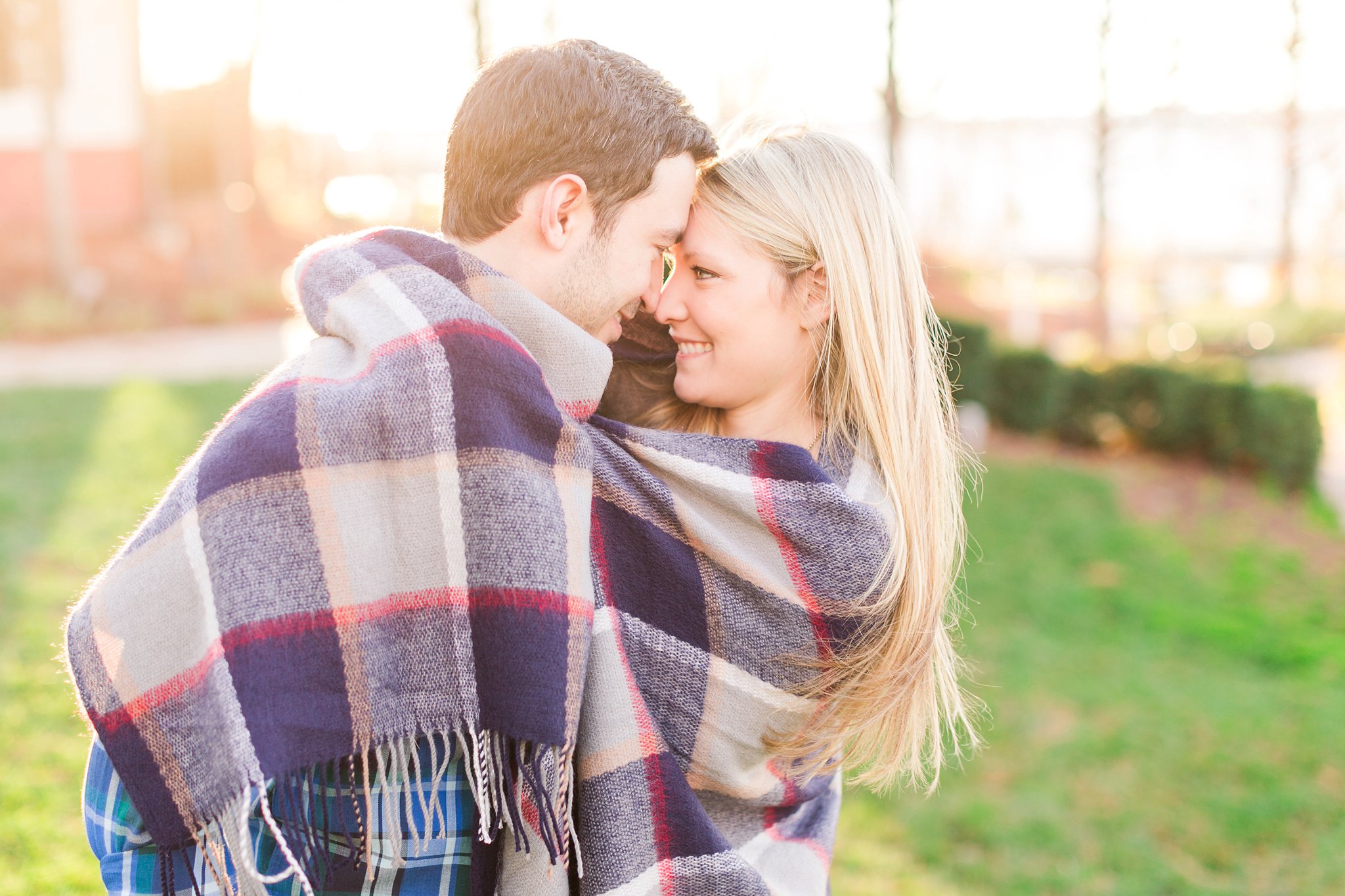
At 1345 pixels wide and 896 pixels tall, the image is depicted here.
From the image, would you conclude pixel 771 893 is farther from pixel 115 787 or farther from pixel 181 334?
pixel 181 334

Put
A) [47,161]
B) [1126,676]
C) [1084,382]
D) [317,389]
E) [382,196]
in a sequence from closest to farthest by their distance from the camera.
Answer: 1. [317,389]
2. [1126,676]
3. [1084,382]
4. [47,161]
5. [382,196]

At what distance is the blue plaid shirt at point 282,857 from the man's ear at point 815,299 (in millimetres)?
970

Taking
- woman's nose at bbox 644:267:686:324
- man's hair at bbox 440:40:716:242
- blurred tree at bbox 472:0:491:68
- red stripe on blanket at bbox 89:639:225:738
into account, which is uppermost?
blurred tree at bbox 472:0:491:68

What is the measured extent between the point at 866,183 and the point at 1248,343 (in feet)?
47.1

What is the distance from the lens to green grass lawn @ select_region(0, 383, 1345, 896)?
13.1 ft

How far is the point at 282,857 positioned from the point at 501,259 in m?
0.95

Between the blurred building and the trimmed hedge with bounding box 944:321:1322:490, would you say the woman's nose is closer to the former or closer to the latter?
the trimmed hedge with bounding box 944:321:1322:490

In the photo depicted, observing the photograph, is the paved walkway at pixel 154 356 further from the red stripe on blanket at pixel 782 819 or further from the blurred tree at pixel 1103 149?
the blurred tree at pixel 1103 149

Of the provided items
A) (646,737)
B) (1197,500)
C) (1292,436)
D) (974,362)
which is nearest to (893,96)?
(974,362)

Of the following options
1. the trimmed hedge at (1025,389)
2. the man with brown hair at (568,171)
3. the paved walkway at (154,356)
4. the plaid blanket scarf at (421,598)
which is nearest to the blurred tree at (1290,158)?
the trimmed hedge at (1025,389)

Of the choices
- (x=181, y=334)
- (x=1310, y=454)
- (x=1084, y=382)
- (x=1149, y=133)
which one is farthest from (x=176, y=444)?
(x=1149, y=133)

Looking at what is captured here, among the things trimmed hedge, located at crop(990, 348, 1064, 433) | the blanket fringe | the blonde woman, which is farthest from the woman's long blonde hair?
trimmed hedge, located at crop(990, 348, 1064, 433)

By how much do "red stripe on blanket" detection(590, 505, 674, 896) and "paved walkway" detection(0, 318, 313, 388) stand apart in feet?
25.0

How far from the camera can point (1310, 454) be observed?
8945 millimetres
